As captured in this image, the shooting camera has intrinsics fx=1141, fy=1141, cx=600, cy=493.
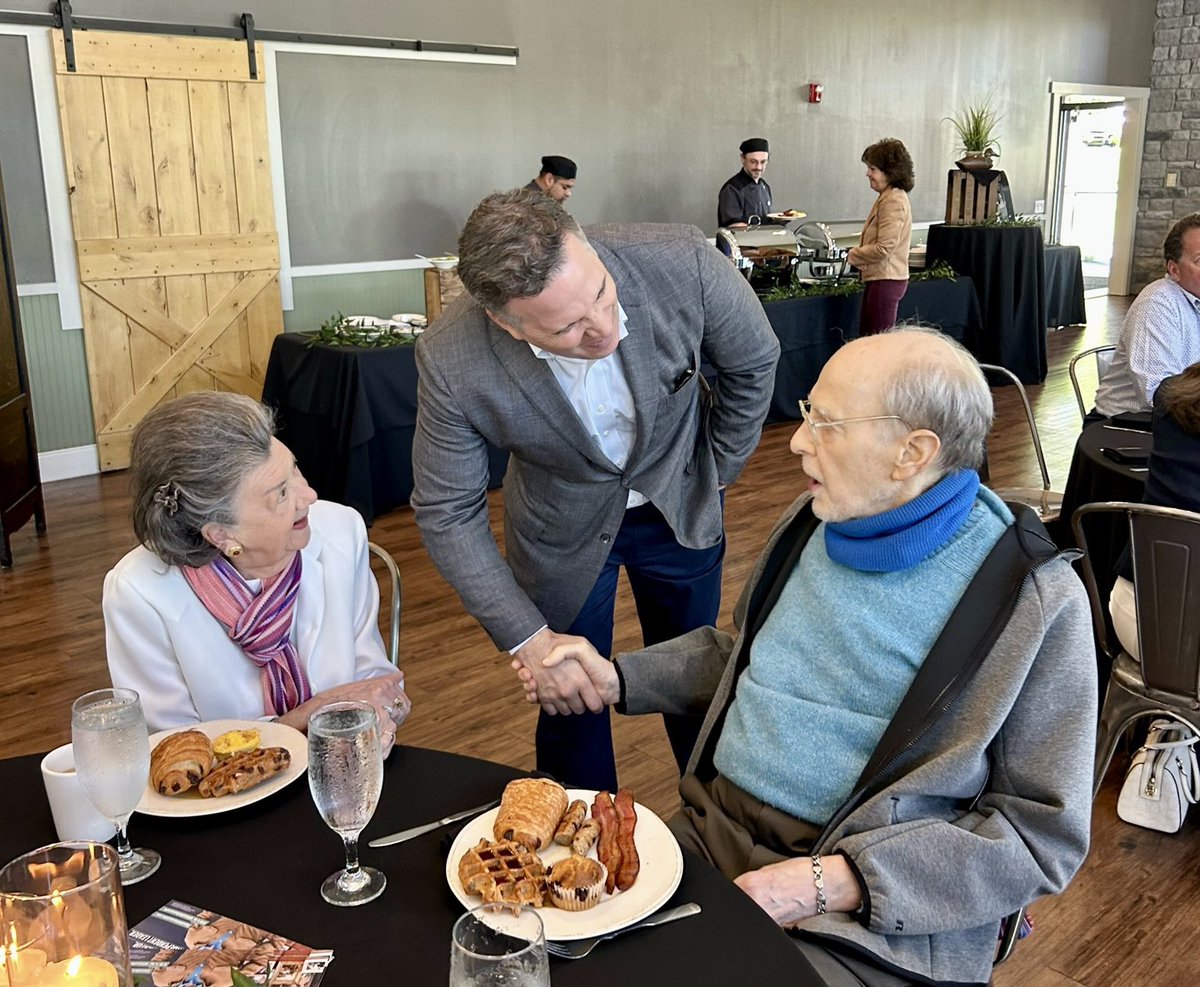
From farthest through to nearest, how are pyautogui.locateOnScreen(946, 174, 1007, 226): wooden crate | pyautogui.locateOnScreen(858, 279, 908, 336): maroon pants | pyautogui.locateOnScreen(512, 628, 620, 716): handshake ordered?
pyautogui.locateOnScreen(946, 174, 1007, 226): wooden crate < pyautogui.locateOnScreen(858, 279, 908, 336): maroon pants < pyautogui.locateOnScreen(512, 628, 620, 716): handshake

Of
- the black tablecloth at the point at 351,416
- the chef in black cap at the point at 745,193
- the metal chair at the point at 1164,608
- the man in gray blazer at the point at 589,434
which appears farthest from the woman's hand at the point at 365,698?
the chef in black cap at the point at 745,193

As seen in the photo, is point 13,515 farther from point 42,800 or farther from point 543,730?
point 42,800

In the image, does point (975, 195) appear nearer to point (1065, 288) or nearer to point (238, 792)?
point (1065, 288)

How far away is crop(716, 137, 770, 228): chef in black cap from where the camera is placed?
834 centimetres

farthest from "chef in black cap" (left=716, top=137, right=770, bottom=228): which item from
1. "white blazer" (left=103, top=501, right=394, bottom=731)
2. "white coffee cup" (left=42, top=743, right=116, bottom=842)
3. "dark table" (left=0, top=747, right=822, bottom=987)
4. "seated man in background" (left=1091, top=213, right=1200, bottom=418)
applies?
"white coffee cup" (left=42, top=743, right=116, bottom=842)

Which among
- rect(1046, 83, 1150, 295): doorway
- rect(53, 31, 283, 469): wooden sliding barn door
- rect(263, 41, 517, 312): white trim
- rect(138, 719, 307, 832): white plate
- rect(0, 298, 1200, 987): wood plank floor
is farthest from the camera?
rect(1046, 83, 1150, 295): doorway

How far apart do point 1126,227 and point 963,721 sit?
13.6 metres

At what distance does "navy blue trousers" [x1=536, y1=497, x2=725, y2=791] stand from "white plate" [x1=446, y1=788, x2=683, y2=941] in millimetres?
1036

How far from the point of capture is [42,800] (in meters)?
1.39

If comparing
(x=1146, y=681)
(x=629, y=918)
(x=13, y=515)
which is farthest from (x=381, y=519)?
(x=629, y=918)

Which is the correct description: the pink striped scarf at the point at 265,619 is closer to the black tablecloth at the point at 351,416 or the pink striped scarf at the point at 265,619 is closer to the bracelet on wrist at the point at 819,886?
the bracelet on wrist at the point at 819,886

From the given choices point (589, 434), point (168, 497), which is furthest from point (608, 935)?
point (589, 434)

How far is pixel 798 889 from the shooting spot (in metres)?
1.34

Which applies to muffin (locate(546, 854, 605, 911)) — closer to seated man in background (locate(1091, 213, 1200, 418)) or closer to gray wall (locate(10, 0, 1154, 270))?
seated man in background (locate(1091, 213, 1200, 418))
